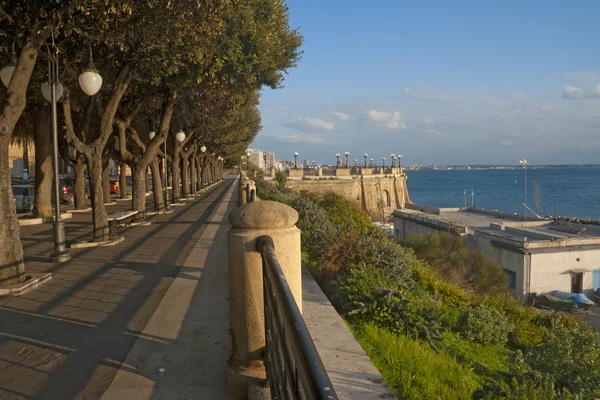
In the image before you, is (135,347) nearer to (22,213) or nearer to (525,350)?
(525,350)

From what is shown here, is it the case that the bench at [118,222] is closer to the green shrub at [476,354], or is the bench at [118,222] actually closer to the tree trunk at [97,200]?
the tree trunk at [97,200]

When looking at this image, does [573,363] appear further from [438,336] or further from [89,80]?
[89,80]

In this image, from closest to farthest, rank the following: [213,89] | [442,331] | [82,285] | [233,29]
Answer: [442,331] → [82,285] → [233,29] → [213,89]

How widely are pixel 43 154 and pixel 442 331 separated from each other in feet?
58.0

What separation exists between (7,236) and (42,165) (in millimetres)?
12576

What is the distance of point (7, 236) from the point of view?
7.46 meters

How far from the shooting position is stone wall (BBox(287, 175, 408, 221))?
72312 mm

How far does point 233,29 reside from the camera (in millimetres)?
13578

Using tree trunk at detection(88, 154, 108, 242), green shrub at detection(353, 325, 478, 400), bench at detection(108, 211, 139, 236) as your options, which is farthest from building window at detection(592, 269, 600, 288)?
tree trunk at detection(88, 154, 108, 242)

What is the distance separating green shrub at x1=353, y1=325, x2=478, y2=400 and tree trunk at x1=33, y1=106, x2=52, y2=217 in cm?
1669

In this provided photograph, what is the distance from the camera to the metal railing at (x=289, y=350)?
1.58m

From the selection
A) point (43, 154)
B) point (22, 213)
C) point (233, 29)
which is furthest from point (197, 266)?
point (22, 213)

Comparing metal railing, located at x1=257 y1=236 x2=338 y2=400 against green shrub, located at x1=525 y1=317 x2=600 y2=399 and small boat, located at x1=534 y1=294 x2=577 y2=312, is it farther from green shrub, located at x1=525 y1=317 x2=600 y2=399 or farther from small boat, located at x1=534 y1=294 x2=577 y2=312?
small boat, located at x1=534 y1=294 x2=577 y2=312

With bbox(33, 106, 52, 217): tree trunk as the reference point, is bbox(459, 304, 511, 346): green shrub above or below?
below
